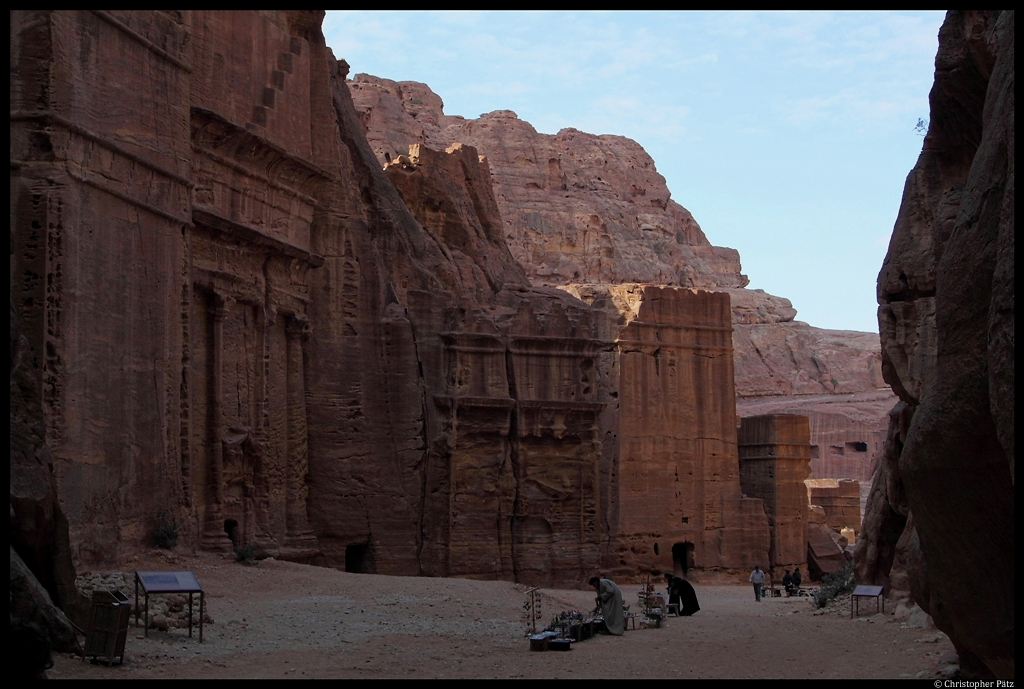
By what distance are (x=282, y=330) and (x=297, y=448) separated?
2545mm

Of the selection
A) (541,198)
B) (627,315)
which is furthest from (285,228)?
(541,198)

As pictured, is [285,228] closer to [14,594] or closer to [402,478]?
[402,478]

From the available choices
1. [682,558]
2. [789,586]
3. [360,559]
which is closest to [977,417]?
[360,559]

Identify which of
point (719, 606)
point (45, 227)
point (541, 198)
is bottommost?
point (719, 606)

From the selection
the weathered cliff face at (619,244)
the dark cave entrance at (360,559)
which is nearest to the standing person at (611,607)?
the dark cave entrance at (360,559)

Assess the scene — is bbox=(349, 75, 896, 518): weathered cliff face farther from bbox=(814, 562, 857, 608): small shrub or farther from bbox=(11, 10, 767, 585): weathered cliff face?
bbox=(814, 562, 857, 608): small shrub

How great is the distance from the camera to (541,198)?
8962cm

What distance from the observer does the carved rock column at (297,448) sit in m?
25.8

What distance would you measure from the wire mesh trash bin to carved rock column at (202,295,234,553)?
414 inches

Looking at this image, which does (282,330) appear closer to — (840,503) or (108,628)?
(108,628)

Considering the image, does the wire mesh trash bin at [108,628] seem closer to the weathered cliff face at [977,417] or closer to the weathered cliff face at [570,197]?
the weathered cliff face at [977,417]

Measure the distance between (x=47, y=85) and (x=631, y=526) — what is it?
2124 cm

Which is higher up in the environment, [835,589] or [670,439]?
[670,439]

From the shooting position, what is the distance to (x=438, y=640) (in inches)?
643
